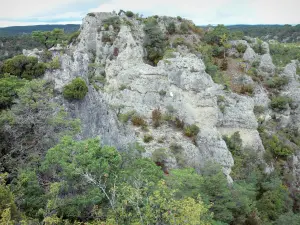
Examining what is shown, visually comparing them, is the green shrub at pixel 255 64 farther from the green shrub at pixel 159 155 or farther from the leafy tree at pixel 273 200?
the green shrub at pixel 159 155

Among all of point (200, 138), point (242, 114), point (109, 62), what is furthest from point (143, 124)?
point (242, 114)

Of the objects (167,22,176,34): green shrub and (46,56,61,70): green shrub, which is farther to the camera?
(167,22,176,34): green shrub

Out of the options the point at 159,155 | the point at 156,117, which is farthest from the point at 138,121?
the point at 159,155

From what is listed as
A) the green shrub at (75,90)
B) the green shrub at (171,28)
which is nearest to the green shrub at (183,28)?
the green shrub at (171,28)

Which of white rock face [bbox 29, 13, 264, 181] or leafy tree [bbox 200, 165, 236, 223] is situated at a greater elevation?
white rock face [bbox 29, 13, 264, 181]

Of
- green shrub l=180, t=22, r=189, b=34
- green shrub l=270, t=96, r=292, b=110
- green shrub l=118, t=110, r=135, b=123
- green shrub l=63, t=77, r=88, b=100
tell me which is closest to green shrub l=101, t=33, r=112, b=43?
green shrub l=118, t=110, r=135, b=123

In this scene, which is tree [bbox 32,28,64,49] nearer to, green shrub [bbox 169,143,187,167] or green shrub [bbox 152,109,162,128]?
green shrub [bbox 152,109,162,128]

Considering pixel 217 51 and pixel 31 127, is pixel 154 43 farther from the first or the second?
pixel 31 127

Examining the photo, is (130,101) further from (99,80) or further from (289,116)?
(289,116)
